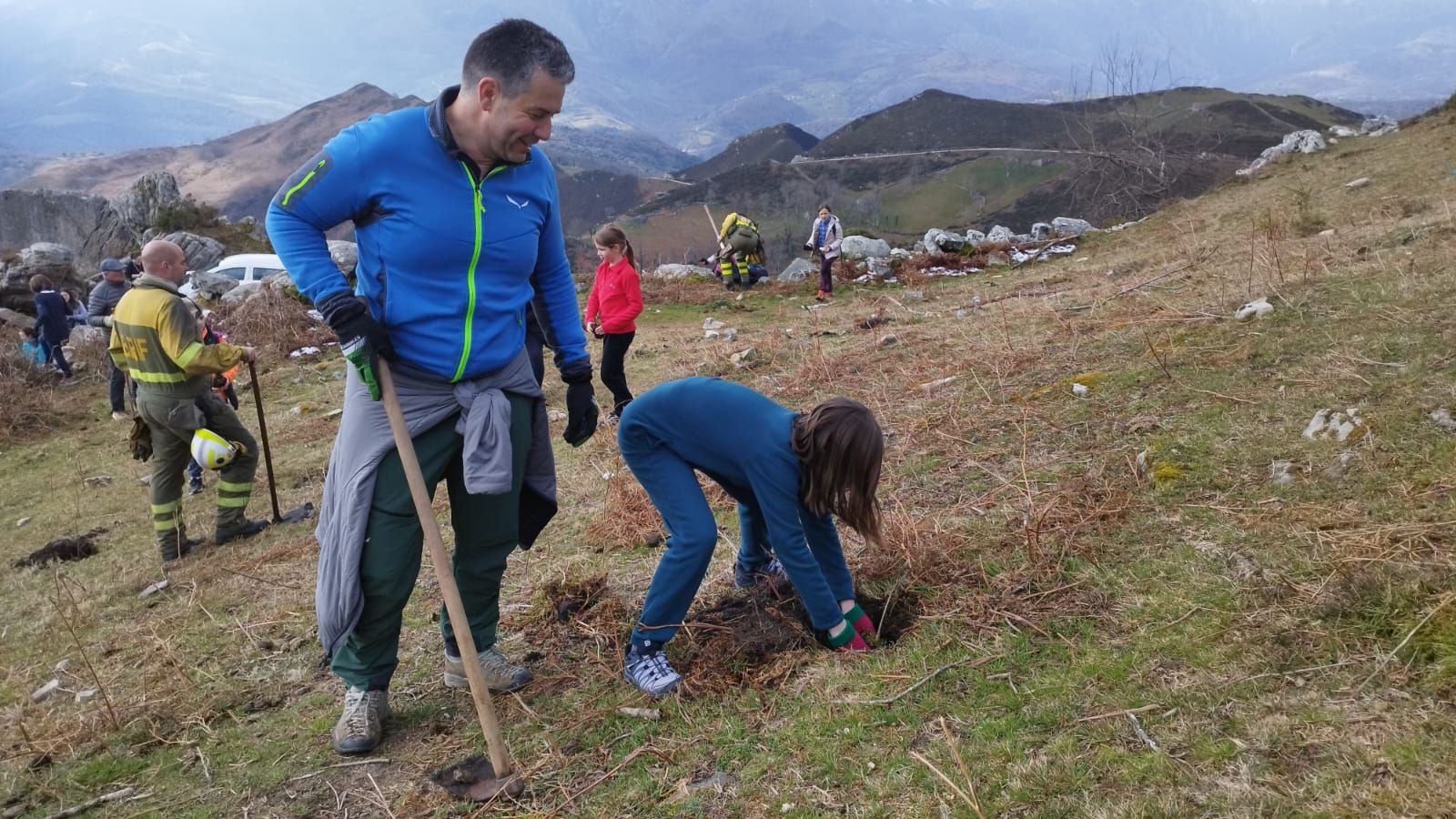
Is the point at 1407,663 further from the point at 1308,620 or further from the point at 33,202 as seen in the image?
the point at 33,202

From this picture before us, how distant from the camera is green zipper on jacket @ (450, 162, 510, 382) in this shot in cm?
280

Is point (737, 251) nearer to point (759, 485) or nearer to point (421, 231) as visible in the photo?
point (759, 485)

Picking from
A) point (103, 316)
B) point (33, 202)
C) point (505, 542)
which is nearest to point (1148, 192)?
point (103, 316)

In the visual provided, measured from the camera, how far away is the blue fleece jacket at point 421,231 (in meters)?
2.69

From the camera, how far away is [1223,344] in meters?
5.28

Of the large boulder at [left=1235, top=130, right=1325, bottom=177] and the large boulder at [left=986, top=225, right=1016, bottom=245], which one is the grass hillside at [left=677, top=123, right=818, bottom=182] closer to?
the large boulder at [left=986, top=225, right=1016, bottom=245]

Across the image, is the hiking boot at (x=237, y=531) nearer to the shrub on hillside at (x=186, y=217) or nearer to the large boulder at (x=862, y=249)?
the large boulder at (x=862, y=249)

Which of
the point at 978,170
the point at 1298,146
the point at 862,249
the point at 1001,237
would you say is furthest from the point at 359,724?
the point at 978,170

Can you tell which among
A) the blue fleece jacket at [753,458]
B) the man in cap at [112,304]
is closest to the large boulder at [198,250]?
the man in cap at [112,304]

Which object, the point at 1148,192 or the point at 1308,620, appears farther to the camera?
the point at 1148,192

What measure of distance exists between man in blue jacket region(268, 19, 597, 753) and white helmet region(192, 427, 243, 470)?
3718 mm

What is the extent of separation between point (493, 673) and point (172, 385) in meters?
4.11

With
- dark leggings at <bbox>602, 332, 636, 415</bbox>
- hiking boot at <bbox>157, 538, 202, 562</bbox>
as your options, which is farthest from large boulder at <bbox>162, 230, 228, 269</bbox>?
hiking boot at <bbox>157, 538, 202, 562</bbox>

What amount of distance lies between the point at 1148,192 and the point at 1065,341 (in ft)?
82.4
